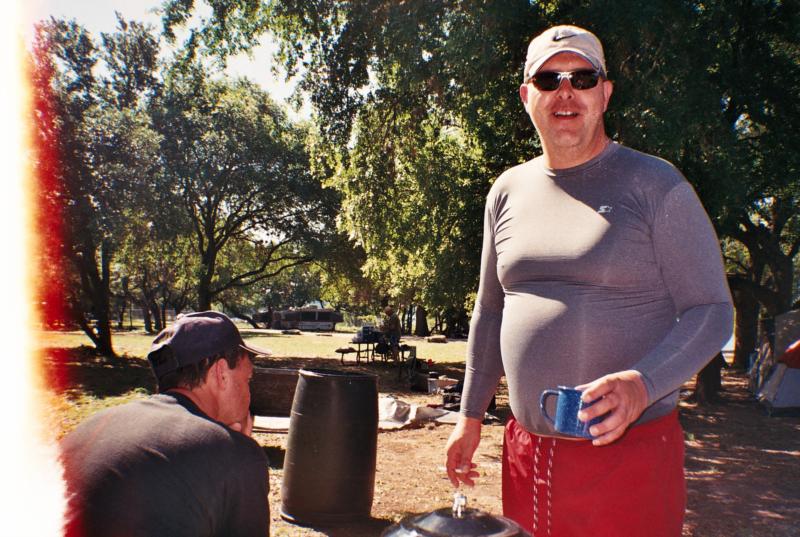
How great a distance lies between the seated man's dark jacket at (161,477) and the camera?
5.99 feet

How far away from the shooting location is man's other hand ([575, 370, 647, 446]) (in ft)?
5.18

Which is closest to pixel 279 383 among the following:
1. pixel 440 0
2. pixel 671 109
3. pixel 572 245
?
pixel 440 0

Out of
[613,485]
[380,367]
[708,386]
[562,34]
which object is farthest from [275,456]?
[380,367]

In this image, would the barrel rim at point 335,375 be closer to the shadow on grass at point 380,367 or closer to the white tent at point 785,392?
the shadow on grass at point 380,367

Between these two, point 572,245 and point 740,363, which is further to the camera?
point 740,363

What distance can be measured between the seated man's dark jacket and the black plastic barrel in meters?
4.13

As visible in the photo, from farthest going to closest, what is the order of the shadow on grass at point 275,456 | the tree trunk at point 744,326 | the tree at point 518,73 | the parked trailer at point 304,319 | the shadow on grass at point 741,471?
the parked trailer at point 304,319 → the tree trunk at point 744,326 → the tree at point 518,73 → the shadow on grass at point 275,456 → the shadow on grass at point 741,471

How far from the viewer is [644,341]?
77.9 inches

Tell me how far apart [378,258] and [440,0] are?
743 cm

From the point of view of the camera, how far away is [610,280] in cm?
198

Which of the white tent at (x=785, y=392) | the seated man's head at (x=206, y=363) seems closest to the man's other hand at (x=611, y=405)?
the seated man's head at (x=206, y=363)

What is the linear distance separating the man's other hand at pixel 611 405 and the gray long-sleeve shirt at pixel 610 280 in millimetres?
122

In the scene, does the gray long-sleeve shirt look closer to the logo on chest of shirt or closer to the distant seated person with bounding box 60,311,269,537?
the logo on chest of shirt

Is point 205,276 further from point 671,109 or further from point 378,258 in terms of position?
point 671,109
